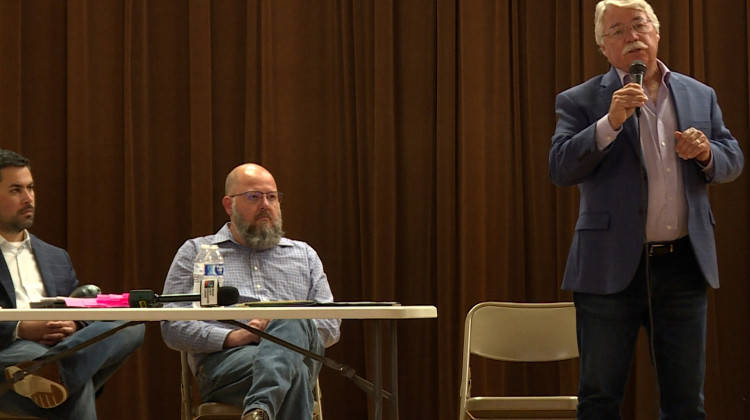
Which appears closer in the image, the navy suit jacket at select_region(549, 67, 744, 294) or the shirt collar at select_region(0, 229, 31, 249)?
the navy suit jacket at select_region(549, 67, 744, 294)

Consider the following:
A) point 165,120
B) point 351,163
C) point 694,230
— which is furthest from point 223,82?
point 694,230

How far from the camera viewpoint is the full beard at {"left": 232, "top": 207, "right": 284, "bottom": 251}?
369 centimetres

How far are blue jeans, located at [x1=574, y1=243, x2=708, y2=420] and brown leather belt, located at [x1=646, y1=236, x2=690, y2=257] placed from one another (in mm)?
14

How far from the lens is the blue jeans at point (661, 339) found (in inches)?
99.3

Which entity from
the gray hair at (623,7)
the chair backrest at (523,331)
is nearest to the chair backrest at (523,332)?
the chair backrest at (523,331)

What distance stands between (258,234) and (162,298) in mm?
1163

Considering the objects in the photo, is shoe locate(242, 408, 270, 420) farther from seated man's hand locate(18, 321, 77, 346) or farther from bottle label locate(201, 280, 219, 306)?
seated man's hand locate(18, 321, 77, 346)

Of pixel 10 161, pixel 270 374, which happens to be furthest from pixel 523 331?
pixel 10 161

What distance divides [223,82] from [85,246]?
1.05 meters

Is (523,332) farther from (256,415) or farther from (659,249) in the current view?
(256,415)

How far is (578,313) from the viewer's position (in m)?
2.68

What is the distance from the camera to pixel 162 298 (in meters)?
2.55

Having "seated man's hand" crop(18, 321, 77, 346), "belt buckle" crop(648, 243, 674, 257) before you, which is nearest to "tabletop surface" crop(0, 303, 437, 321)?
"belt buckle" crop(648, 243, 674, 257)

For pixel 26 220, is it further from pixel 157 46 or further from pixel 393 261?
pixel 393 261
